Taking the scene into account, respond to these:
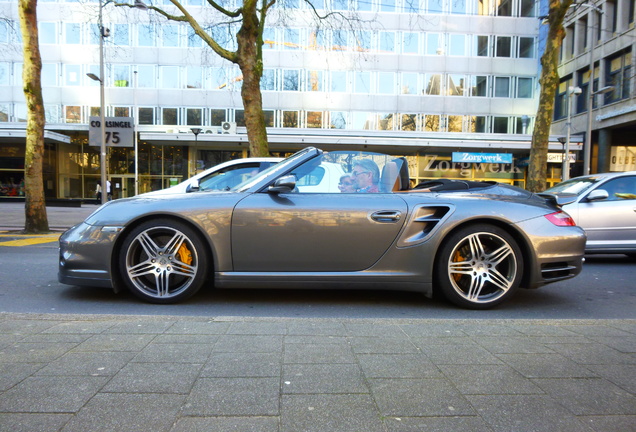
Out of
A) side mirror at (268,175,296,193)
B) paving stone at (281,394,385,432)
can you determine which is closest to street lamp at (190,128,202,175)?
side mirror at (268,175,296,193)

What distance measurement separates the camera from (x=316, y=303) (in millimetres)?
3961

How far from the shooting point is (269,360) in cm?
237

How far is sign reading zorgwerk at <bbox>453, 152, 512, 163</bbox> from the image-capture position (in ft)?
84.1

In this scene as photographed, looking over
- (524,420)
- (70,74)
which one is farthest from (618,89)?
(70,74)

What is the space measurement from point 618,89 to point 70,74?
3233 cm

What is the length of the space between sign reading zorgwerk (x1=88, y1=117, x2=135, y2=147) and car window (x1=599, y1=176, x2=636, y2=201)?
1368 centimetres

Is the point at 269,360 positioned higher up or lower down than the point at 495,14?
lower down

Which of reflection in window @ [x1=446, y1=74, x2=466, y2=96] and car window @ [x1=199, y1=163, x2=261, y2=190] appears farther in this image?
reflection in window @ [x1=446, y1=74, x2=466, y2=96]

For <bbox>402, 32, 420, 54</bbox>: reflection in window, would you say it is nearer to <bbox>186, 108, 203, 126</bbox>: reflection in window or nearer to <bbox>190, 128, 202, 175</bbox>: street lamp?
<bbox>186, 108, 203, 126</bbox>: reflection in window

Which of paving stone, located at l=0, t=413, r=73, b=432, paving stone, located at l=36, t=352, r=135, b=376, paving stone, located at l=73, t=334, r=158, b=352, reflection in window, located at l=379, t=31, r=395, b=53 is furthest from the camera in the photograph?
reflection in window, located at l=379, t=31, r=395, b=53

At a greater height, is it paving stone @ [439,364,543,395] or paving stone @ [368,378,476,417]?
paving stone @ [368,378,476,417]

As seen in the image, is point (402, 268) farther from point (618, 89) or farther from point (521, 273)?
point (618, 89)

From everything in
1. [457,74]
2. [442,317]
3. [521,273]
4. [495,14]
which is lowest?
[442,317]

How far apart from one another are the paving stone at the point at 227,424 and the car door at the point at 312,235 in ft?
6.54
